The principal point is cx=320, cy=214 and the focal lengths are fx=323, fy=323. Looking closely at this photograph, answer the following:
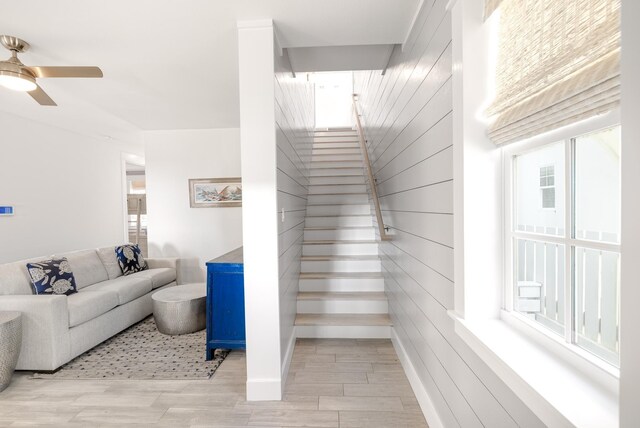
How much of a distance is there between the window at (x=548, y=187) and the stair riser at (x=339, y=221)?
3.17 meters

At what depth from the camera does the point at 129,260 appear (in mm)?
4254

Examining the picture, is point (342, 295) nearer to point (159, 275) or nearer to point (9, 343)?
point (159, 275)

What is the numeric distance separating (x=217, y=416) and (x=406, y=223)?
184cm

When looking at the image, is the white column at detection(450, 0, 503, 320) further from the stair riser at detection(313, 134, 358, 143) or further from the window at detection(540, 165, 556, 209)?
the stair riser at detection(313, 134, 358, 143)

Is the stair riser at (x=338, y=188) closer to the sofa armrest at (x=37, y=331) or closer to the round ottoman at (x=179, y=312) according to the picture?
the round ottoman at (x=179, y=312)

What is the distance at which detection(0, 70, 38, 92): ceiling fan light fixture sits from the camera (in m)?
2.14

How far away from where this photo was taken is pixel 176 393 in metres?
A: 2.31

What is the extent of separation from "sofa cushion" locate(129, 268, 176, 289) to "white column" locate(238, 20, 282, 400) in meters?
2.43

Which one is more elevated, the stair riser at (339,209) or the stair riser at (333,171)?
the stair riser at (333,171)

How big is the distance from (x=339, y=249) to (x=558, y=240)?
3.02m

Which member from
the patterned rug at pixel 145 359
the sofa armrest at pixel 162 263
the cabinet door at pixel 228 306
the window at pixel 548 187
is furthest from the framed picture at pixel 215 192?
the window at pixel 548 187

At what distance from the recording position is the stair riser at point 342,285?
11.4 feet

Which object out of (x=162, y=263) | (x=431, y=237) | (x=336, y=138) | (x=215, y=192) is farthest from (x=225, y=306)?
(x=336, y=138)

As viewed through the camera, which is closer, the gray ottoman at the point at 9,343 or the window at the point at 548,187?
the window at the point at 548,187
